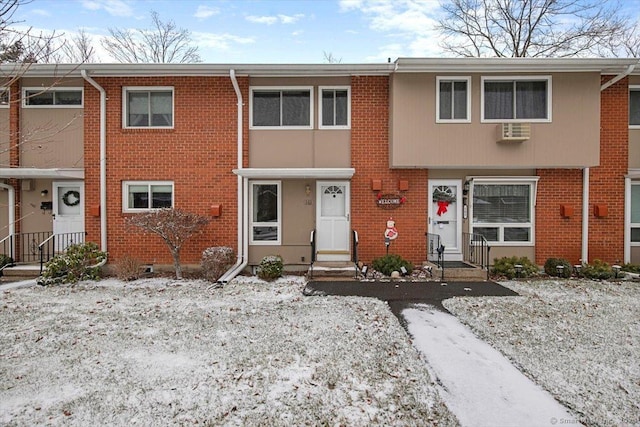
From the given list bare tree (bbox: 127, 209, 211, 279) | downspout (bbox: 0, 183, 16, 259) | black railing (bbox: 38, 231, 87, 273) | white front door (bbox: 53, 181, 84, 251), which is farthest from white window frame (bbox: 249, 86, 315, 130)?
downspout (bbox: 0, 183, 16, 259)

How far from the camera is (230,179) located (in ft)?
29.4


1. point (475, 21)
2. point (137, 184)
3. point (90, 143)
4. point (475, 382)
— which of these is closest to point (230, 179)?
point (137, 184)

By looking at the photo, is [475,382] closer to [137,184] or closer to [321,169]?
[321,169]

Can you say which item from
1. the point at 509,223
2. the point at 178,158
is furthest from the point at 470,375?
the point at 178,158

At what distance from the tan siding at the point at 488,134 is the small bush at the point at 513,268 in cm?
234

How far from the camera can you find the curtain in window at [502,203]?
352 inches

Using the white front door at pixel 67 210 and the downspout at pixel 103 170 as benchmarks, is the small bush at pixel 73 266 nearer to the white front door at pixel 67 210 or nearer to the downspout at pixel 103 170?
the downspout at pixel 103 170

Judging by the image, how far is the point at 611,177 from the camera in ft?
29.3

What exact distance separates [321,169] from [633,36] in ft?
55.3

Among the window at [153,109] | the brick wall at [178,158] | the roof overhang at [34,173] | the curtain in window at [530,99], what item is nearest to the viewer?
the roof overhang at [34,173]

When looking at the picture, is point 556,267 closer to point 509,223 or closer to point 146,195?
point 509,223

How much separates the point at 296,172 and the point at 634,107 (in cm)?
901

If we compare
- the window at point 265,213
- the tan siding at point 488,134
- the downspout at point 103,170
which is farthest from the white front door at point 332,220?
the downspout at point 103,170

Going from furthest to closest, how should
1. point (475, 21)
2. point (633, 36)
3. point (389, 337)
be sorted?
point (475, 21)
point (633, 36)
point (389, 337)
